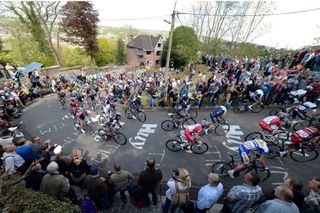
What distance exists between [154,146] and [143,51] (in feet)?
137

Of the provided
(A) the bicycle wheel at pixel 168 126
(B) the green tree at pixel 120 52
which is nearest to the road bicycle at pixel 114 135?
(A) the bicycle wheel at pixel 168 126

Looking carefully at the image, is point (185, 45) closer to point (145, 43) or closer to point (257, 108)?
point (145, 43)

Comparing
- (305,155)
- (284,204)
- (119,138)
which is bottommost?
(119,138)

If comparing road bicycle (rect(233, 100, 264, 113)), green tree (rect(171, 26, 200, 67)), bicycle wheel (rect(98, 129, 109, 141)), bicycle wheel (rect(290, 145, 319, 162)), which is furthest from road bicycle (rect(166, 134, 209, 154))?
green tree (rect(171, 26, 200, 67))

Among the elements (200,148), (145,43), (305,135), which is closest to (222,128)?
(200,148)

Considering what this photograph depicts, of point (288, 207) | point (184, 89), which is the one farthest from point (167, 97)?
point (288, 207)

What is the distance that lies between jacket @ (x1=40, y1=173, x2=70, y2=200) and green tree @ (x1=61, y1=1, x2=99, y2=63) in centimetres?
2984

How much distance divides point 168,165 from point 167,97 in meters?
6.56

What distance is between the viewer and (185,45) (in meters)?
34.5

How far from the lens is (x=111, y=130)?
28.5ft

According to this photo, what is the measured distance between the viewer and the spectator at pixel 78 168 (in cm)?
509

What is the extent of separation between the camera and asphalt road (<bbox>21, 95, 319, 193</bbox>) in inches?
261

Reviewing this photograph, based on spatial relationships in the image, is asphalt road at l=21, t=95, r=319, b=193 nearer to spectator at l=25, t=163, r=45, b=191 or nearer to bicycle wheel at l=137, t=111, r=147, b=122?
bicycle wheel at l=137, t=111, r=147, b=122

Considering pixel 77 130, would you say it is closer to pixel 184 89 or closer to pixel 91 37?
pixel 184 89
